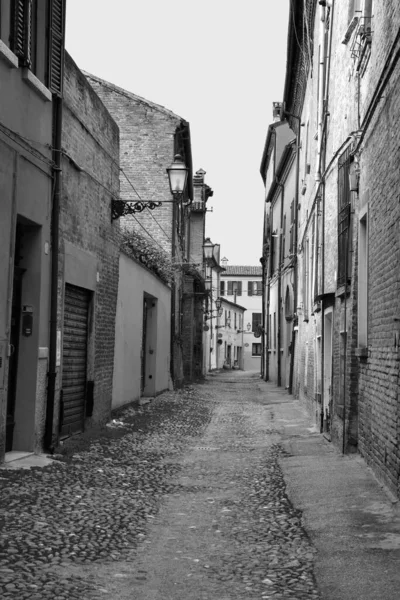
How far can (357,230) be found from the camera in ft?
32.0

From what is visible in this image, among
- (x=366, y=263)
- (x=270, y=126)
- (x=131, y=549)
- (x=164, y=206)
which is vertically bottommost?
(x=131, y=549)

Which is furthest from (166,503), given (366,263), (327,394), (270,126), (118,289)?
(270,126)

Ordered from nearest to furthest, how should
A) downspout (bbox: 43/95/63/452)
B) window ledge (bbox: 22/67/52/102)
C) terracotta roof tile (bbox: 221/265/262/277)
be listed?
1. window ledge (bbox: 22/67/52/102)
2. downspout (bbox: 43/95/63/452)
3. terracotta roof tile (bbox: 221/265/262/277)

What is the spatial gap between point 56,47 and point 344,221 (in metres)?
4.06

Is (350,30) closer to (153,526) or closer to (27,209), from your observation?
(27,209)

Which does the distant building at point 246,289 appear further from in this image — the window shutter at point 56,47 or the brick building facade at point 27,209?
the brick building facade at point 27,209

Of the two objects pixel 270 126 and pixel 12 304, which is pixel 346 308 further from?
pixel 270 126

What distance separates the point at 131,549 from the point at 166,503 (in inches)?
68.0

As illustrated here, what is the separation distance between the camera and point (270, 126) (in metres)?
36.9

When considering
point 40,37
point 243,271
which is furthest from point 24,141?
point 243,271

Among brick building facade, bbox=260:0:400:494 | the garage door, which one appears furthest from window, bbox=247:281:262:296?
the garage door

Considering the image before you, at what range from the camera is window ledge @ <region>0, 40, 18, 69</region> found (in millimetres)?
7733

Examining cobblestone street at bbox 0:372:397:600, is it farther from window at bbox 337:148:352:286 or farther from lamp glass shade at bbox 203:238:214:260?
lamp glass shade at bbox 203:238:214:260

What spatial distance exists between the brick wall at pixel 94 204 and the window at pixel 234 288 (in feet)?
230
